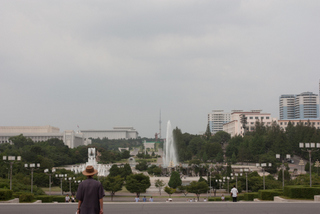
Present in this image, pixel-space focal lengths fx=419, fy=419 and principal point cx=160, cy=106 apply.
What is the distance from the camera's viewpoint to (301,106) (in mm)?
182375

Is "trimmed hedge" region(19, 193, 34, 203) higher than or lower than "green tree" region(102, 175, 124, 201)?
higher

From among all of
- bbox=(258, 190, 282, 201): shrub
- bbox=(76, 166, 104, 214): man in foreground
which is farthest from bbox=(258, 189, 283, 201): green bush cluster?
bbox=(76, 166, 104, 214): man in foreground

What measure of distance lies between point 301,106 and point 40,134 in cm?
10978

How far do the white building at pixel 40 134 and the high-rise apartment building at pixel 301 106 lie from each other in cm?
9442

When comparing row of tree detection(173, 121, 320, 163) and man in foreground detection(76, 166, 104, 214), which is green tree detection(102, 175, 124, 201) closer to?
row of tree detection(173, 121, 320, 163)

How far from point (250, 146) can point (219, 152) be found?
1048 cm

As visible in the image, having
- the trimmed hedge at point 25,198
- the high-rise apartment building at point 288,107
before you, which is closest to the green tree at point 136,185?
the trimmed hedge at point 25,198

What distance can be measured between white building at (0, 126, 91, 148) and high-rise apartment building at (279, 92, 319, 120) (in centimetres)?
9442

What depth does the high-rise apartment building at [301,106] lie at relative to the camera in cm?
17975

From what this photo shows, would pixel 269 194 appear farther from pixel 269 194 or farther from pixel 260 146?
pixel 260 146

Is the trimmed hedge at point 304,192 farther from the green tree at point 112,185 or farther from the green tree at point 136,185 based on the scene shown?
the green tree at point 112,185

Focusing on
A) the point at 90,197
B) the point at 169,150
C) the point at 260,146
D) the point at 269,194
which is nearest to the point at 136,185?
the point at 269,194

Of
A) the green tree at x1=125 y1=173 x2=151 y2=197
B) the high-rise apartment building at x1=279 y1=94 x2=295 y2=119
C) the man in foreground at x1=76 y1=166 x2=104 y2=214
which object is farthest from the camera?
the high-rise apartment building at x1=279 y1=94 x2=295 y2=119

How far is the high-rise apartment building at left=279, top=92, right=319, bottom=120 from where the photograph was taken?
179750mm
